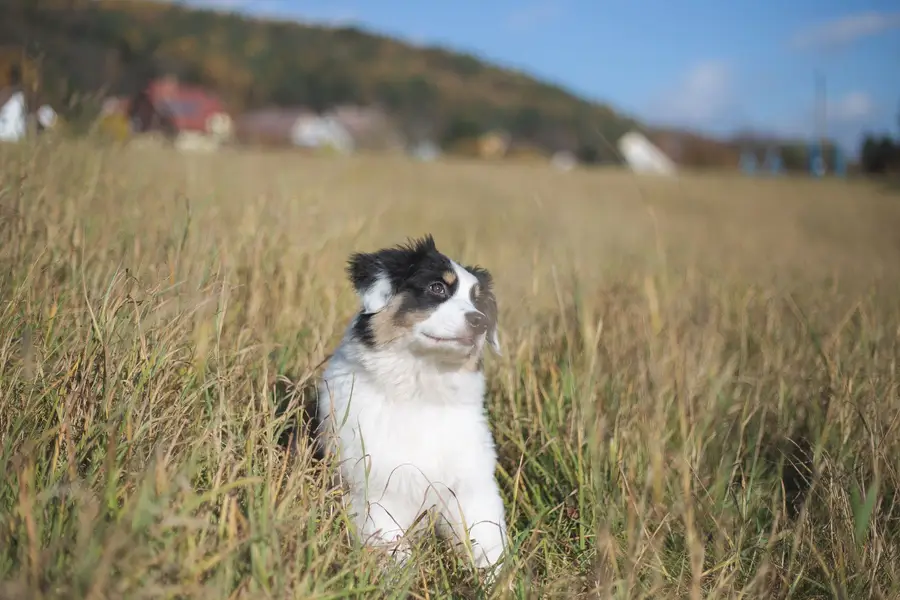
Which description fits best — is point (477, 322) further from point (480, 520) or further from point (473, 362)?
point (480, 520)

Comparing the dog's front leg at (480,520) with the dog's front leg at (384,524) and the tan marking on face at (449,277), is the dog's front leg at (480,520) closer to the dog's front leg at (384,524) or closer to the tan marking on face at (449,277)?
the dog's front leg at (384,524)

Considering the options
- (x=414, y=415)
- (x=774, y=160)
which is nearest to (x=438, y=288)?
(x=414, y=415)

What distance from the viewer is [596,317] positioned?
169 inches

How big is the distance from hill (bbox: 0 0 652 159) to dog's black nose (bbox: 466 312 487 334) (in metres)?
28.0

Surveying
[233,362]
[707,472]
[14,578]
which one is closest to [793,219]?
[707,472]

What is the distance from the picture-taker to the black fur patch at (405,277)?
9.02 ft

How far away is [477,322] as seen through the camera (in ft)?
8.46

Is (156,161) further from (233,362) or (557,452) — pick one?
(557,452)

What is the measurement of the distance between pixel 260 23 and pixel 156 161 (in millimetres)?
64947

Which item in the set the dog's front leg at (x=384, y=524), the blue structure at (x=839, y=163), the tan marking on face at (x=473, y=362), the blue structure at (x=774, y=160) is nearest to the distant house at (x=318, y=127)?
the blue structure at (x=774, y=160)

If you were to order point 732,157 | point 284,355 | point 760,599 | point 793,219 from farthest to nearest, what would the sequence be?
1. point 732,157
2. point 793,219
3. point 284,355
4. point 760,599

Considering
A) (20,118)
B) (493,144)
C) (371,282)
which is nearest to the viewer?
(371,282)

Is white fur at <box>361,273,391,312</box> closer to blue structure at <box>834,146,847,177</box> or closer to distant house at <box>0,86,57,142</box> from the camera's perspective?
distant house at <box>0,86,57,142</box>

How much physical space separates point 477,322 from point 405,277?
1.38ft
